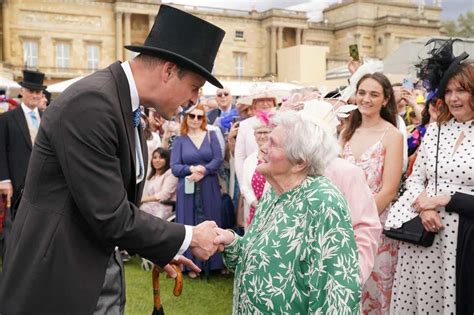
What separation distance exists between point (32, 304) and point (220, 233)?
2.98 feet

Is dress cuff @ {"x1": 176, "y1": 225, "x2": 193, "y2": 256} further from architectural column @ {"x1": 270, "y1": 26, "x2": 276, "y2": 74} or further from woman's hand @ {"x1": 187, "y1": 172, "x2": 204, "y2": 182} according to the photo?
architectural column @ {"x1": 270, "y1": 26, "x2": 276, "y2": 74}

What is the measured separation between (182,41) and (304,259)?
1143 millimetres

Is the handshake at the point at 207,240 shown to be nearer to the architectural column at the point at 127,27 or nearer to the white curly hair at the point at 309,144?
the white curly hair at the point at 309,144

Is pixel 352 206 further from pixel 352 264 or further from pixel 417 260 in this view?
pixel 417 260

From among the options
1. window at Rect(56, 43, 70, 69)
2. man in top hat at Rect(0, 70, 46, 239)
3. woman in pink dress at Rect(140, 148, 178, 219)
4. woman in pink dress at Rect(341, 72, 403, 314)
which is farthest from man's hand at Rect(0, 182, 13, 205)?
window at Rect(56, 43, 70, 69)

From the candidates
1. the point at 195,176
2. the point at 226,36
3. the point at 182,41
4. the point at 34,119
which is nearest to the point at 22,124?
the point at 34,119

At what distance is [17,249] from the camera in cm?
230

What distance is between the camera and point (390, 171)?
4.17 metres

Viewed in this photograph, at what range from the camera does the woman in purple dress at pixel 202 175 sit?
268 inches

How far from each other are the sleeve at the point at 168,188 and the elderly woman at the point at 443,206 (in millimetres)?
4196

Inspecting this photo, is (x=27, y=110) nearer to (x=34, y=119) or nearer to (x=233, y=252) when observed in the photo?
(x=34, y=119)

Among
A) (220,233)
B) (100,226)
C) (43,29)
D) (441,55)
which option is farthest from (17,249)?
(43,29)

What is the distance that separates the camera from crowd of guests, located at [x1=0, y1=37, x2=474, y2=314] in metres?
2.45

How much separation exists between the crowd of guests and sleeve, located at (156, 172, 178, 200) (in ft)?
5.21
